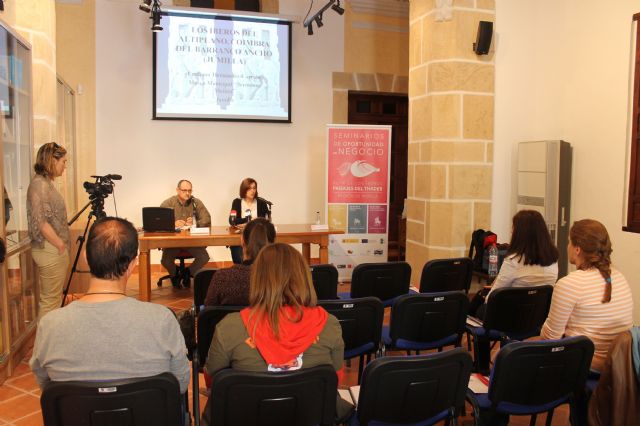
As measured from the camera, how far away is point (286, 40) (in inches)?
294

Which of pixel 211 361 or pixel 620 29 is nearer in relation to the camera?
pixel 211 361

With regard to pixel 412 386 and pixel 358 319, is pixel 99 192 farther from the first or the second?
pixel 412 386

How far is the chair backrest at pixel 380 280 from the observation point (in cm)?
371

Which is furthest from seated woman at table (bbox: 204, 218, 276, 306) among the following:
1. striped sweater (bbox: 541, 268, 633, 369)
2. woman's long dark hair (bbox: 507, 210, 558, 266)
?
woman's long dark hair (bbox: 507, 210, 558, 266)

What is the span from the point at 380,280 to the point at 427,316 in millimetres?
832

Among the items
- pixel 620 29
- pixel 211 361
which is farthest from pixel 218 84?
pixel 211 361

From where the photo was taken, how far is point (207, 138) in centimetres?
739

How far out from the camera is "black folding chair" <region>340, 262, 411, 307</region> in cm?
371

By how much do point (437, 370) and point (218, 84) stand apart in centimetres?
600

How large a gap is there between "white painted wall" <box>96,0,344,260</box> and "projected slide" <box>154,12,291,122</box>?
156 millimetres

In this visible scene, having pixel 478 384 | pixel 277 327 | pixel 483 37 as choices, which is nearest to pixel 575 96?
pixel 483 37

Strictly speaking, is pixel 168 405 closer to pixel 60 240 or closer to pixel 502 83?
pixel 60 240

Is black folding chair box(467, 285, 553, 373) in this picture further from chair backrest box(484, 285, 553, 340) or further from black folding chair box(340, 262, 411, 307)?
black folding chair box(340, 262, 411, 307)

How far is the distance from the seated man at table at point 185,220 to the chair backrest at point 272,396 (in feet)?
15.1
